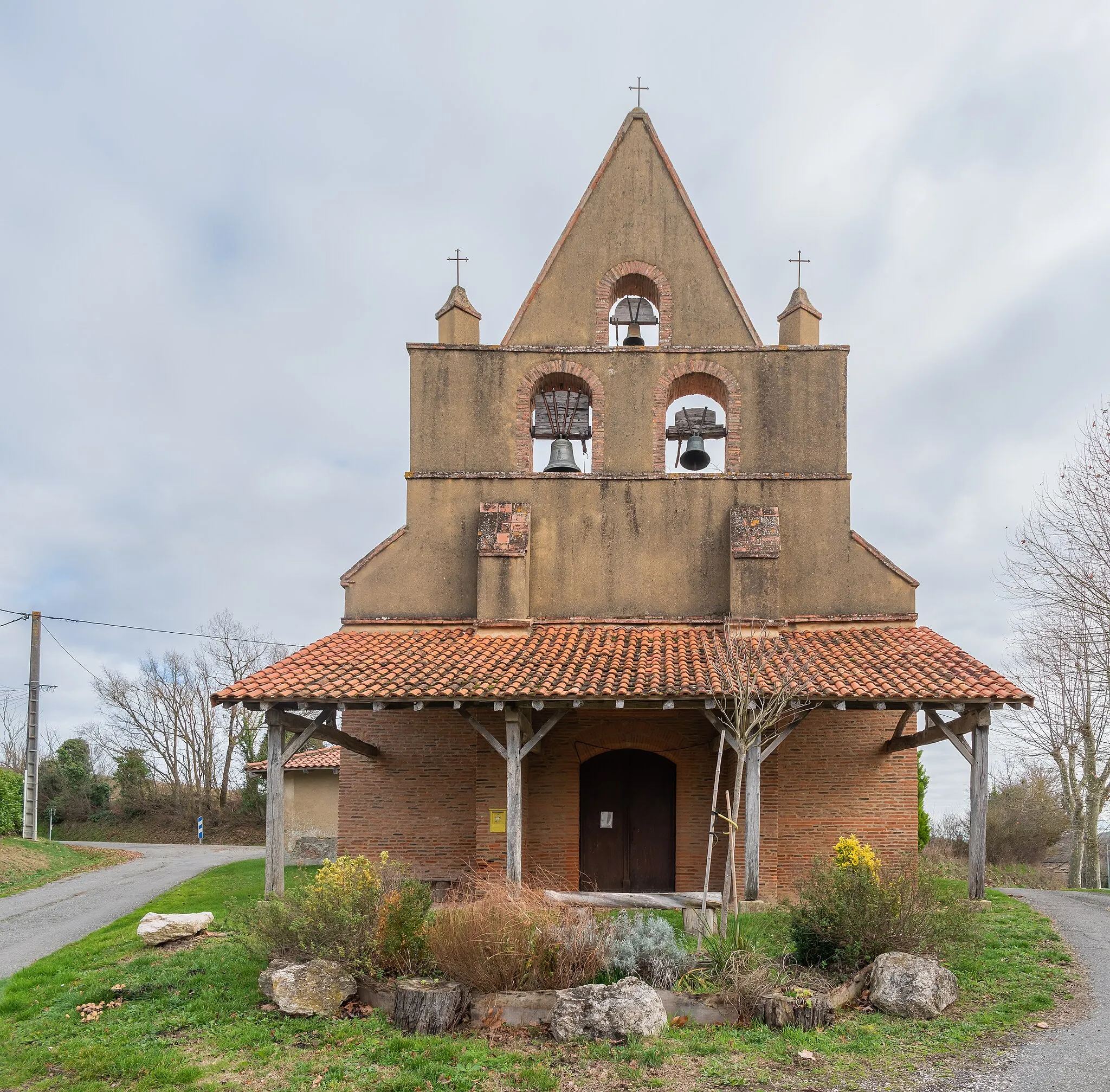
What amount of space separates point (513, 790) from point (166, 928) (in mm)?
4661

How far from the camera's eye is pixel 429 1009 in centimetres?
854

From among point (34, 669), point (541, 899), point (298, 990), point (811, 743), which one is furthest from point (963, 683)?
point (34, 669)

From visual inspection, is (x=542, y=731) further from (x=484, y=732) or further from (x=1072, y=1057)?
(x=1072, y=1057)

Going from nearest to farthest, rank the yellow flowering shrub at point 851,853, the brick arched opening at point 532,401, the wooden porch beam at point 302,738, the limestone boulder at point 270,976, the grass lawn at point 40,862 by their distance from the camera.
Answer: the limestone boulder at point 270,976, the yellow flowering shrub at point 851,853, the wooden porch beam at point 302,738, the brick arched opening at point 532,401, the grass lawn at point 40,862

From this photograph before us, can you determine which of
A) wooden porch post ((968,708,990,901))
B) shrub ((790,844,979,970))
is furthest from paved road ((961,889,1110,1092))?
wooden porch post ((968,708,990,901))

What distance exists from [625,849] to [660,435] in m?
6.71

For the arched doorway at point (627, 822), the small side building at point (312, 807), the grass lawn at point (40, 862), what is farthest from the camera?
the small side building at point (312, 807)

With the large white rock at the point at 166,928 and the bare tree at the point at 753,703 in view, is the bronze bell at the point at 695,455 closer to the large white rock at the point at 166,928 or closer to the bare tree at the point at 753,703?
the bare tree at the point at 753,703

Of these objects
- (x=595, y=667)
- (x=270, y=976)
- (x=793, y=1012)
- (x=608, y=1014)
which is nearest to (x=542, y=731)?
(x=595, y=667)

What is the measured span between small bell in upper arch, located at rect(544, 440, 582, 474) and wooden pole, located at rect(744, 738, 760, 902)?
5746 mm

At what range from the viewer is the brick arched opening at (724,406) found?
16203 mm

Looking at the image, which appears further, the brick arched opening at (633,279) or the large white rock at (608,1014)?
the brick arched opening at (633,279)

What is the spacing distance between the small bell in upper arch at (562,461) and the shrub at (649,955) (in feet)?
28.1

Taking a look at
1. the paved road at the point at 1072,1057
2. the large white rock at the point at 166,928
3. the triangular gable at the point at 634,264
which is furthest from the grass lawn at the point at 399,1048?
the triangular gable at the point at 634,264
